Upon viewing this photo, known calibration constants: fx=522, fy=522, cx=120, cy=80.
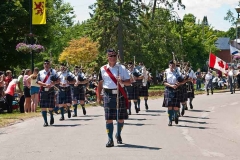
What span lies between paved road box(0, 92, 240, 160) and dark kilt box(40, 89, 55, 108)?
2.18ft

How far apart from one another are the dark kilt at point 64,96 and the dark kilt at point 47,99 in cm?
186

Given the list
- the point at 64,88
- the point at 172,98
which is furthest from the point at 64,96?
the point at 172,98

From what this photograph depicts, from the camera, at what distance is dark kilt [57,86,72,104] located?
16766mm

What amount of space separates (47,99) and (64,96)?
2.11 metres

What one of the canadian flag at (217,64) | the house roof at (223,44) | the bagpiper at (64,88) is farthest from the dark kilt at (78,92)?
the house roof at (223,44)

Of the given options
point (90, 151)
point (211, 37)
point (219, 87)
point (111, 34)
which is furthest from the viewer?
point (211, 37)

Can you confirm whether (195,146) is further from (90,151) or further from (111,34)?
(111,34)

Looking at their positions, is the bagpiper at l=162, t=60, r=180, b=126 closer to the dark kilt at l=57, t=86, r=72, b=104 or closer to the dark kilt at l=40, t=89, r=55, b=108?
the dark kilt at l=40, t=89, r=55, b=108

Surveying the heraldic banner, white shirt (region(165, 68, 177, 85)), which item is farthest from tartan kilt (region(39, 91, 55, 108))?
the heraldic banner

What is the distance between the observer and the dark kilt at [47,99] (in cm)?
1470

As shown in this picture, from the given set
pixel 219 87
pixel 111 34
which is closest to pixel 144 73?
pixel 219 87

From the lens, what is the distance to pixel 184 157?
8.94 metres

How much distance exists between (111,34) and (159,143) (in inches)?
1222

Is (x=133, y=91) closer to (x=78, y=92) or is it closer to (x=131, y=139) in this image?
(x=78, y=92)
